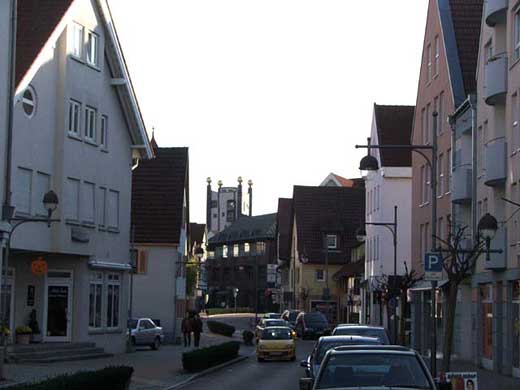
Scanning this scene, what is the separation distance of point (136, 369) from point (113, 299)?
1035 cm

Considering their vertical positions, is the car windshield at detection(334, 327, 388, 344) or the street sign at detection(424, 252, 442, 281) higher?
the street sign at detection(424, 252, 442, 281)

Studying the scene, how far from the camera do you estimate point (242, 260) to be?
147 m

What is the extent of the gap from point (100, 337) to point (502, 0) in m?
19.8

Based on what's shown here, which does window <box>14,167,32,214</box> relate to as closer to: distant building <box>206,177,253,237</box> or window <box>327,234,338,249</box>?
window <box>327,234,338,249</box>

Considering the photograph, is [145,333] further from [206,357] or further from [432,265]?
[432,265]

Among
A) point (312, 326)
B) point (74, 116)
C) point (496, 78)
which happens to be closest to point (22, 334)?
point (74, 116)

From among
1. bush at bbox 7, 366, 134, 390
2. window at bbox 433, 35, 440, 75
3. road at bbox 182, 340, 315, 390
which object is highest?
window at bbox 433, 35, 440, 75

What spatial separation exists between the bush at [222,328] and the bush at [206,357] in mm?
30591

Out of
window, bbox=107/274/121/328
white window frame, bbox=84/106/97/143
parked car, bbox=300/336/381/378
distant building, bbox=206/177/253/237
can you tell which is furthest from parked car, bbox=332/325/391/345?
distant building, bbox=206/177/253/237

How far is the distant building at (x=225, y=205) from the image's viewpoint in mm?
182750

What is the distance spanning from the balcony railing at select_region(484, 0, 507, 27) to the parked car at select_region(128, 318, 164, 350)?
2230 centimetres

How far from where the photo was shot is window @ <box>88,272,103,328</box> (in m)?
41.7

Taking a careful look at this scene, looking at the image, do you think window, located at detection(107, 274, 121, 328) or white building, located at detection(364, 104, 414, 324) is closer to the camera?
window, located at detection(107, 274, 121, 328)

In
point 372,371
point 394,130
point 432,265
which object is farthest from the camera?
point 394,130
